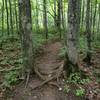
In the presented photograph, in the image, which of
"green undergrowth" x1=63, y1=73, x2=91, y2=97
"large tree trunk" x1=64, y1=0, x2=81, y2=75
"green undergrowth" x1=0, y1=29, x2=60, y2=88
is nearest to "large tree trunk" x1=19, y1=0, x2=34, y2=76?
"green undergrowth" x1=0, y1=29, x2=60, y2=88

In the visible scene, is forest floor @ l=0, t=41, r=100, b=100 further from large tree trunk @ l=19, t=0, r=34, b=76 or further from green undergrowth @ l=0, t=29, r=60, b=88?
large tree trunk @ l=19, t=0, r=34, b=76

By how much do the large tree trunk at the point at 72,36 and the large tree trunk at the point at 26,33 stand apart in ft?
4.81

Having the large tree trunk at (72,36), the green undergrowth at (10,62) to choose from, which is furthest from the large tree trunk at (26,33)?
the large tree trunk at (72,36)

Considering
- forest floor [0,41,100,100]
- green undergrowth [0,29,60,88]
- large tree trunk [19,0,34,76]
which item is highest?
large tree trunk [19,0,34,76]

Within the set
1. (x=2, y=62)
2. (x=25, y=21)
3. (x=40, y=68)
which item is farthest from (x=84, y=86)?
(x=2, y=62)

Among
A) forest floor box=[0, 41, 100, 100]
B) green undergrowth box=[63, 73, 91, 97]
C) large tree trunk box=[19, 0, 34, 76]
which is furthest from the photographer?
large tree trunk box=[19, 0, 34, 76]

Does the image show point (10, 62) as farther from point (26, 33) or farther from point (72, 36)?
point (72, 36)

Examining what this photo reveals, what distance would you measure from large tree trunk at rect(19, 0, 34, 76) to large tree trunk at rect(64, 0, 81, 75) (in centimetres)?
147

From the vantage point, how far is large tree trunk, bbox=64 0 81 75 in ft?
21.8

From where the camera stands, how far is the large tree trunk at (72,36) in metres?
6.65

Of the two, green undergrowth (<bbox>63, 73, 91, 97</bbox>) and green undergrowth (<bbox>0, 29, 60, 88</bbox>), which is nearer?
green undergrowth (<bbox>63, 73, 91, 97</bbox>)

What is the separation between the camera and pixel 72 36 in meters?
6.88

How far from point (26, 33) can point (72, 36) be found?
1.76m

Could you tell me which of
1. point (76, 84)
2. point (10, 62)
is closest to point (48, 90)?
point (76, 84)
